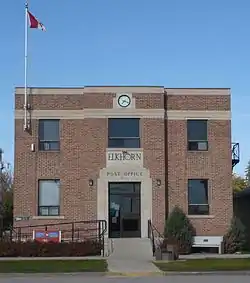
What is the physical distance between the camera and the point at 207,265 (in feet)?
75.8

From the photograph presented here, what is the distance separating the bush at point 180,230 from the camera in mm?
31844

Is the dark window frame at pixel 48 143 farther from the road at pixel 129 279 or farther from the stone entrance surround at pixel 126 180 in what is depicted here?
the road at pixel 129 279

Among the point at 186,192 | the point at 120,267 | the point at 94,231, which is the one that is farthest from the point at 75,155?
the point at 120,267

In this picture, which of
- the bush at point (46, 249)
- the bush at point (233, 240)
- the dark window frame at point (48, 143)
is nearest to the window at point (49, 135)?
the dark window frame at point (48, 143)

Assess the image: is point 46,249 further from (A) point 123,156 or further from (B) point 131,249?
(A) point 123,156

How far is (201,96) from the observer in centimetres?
3472

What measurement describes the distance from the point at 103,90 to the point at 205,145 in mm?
6374

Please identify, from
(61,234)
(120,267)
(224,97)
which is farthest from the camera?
(224,97)

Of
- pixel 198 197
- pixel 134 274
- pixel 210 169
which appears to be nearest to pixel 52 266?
pixel 134 274

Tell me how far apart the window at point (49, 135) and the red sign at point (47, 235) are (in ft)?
15.1

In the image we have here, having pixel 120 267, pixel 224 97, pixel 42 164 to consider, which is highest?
pixel 224 97

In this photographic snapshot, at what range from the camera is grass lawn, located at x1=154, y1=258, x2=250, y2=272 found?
21.8 meters

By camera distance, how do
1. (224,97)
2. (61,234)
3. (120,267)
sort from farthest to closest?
(224,97) < (61,234) < (120,267)

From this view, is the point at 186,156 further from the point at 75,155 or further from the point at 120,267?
the point at 120,267
